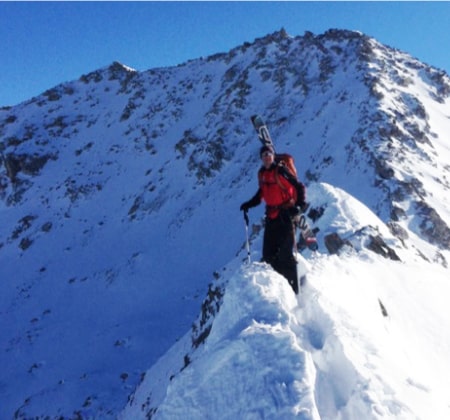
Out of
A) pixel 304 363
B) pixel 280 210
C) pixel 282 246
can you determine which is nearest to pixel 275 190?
pixel 280 210

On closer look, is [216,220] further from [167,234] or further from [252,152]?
[252,152]

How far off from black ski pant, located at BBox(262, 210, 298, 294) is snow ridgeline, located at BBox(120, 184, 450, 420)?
1.32ft

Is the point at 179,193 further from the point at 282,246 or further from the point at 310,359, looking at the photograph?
the point at 310,359

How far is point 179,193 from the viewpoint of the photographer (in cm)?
4306

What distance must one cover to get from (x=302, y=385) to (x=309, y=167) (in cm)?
2954

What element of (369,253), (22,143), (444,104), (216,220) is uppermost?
(22,143)

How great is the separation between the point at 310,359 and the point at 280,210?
Answer: 3531mm

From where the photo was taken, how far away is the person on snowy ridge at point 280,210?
780 centimetres

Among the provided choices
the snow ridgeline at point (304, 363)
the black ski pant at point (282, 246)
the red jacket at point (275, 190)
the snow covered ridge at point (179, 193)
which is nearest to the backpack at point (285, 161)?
the red jacket at point (275, 190)

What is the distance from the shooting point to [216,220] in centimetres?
3622

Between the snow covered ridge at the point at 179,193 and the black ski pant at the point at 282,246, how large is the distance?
409cm

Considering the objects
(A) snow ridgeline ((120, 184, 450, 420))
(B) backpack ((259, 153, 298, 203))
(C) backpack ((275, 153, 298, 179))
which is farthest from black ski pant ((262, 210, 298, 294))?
(C) backpack ((275, 153, 298, 179))

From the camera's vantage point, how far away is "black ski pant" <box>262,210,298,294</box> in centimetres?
780

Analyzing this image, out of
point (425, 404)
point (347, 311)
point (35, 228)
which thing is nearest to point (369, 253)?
point (347, 311)
